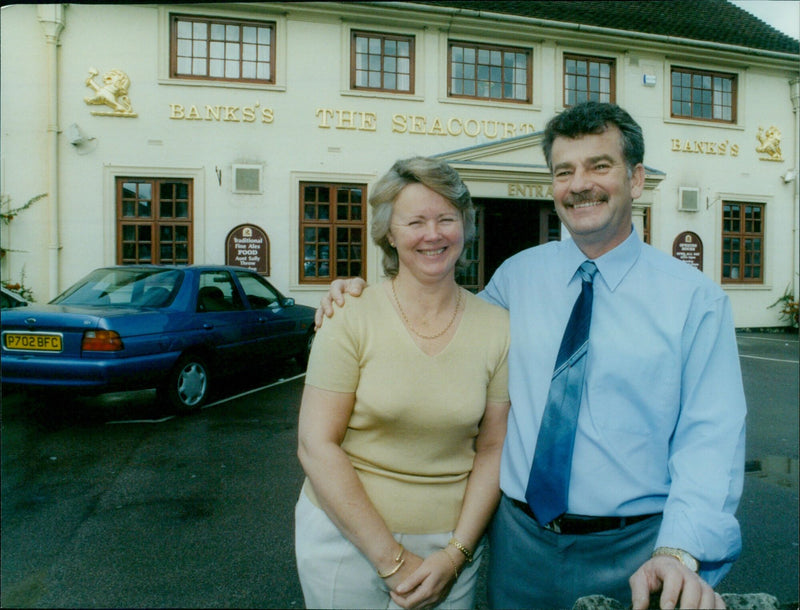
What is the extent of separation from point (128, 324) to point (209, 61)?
7.93 m

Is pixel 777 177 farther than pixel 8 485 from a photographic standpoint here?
Yes

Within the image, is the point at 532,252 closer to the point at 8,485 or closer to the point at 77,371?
the point at 8,485

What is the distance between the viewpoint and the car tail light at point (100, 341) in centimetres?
540

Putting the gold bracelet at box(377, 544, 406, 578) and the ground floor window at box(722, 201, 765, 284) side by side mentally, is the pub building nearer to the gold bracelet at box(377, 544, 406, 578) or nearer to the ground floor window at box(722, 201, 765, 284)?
the ground floor window at box(722, 201, 765, 284)

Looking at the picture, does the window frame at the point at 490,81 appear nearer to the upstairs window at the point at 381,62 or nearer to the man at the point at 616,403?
the upstairs window at the point at 381,62

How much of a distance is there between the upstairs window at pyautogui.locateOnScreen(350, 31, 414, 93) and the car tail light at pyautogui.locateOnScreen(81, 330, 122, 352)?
28.4 ft

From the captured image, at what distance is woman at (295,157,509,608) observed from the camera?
1.57 m

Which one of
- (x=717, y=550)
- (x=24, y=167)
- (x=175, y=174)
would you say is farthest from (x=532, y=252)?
(x=24, y=167)

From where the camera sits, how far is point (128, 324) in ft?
18.5

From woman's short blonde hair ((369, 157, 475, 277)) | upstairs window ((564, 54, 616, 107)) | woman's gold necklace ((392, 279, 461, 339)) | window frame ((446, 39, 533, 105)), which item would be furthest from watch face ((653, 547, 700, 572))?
upstairs window ((564, 54, 616, 107))

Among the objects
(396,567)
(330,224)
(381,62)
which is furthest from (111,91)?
(396,567)

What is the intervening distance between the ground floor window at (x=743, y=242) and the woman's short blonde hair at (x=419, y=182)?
14476mm

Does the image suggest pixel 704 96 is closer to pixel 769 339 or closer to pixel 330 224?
pixel 769 339

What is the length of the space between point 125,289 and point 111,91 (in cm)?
676
